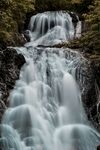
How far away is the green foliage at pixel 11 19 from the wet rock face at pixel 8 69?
1228 millimetres

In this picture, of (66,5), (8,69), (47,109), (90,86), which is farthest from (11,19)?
(66,5)

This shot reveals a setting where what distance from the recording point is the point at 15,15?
20.0 meters

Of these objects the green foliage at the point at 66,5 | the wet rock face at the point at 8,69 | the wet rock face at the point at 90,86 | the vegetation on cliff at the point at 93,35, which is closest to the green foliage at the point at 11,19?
the wet rock face at the point at 8,69

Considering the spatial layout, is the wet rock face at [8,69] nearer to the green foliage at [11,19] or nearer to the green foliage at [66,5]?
the green foliage at [11,19]

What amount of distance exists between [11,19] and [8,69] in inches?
139

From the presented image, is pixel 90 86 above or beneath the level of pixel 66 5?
beneath

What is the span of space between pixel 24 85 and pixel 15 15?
6.77m

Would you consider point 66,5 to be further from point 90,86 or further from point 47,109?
point 47,109

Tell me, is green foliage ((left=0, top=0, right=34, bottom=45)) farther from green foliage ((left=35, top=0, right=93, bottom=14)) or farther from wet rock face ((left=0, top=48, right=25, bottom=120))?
green foliage ((left=35, top=0, right=93, bottom=14))

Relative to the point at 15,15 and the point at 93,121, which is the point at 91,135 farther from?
the point at 15,15

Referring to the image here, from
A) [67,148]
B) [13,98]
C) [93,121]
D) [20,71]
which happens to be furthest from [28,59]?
[67,148]

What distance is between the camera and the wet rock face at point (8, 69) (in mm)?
13577

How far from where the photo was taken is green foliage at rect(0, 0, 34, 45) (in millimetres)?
14798

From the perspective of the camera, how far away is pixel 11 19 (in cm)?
1705
